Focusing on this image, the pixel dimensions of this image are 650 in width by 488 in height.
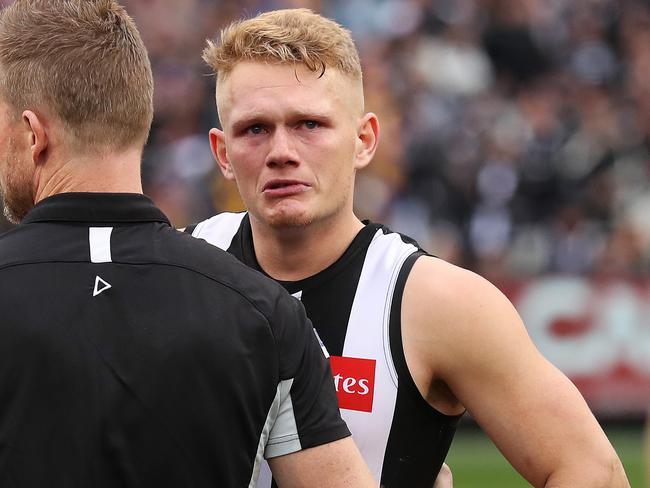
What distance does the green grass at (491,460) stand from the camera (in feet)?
31.4

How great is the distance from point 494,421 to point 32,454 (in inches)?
53.9

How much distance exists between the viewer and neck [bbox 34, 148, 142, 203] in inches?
103

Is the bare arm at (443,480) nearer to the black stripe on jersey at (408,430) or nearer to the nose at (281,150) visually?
the black stripe on jersey at (408,430)

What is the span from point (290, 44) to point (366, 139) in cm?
41

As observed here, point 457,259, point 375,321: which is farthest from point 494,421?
point 457,259

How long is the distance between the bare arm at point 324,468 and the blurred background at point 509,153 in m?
7.52

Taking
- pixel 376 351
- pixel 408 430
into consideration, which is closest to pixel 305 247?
pixel 376 351

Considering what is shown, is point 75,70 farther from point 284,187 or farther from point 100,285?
point 284,187

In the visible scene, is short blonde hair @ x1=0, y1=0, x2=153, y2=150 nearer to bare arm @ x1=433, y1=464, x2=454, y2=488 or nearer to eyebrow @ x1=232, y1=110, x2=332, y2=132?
eyebrow @ x1=232, y1=110, x2=332, y2=132

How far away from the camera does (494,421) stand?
11.0 ft

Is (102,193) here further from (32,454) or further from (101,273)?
(32,454)

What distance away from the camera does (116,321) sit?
2.50 m

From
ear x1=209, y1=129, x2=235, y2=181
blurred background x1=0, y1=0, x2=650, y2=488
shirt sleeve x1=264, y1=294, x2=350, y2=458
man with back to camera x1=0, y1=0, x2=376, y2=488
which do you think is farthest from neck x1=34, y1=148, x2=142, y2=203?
Result: blurred background x1=0, y1=0, x2=650, y2=488

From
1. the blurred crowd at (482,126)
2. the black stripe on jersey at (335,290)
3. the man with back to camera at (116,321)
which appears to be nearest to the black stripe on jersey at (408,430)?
the black stripe on jersey at (335,290)
